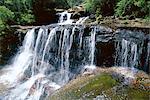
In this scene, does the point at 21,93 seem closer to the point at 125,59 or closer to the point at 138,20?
the point at 125,59

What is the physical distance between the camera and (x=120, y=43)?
1662 cm

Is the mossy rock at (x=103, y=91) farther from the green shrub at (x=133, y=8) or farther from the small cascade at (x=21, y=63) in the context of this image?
the green shrub at (x=133, y=8)

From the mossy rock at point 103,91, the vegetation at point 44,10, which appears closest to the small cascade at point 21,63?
the vegetation at point 44,10

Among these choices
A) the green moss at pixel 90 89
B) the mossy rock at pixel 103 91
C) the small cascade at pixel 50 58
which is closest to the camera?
the mossy rock at pixel 103 91

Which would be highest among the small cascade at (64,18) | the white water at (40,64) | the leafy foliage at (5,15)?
the leafy foliage at (5,15)

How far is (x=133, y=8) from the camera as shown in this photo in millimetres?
21344

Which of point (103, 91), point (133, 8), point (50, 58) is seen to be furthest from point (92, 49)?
point (103, 91)

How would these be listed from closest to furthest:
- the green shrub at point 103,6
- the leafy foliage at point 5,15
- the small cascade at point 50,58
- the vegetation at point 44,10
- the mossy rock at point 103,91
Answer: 1. the mossy rock at point 103,91
2. the small cascade at point 50,58
3. the leafy foliage at point 5,15
4. the vegetation at point 44,10
5. the green shrub at point 103,6

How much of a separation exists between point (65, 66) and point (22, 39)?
346 centimetres

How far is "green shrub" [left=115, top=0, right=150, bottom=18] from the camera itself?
20016 mm

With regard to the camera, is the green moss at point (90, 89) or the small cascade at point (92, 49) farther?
the small cascade at point (92, 49)

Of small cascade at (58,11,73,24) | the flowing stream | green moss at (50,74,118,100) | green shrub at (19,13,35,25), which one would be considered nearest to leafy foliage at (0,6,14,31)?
green shrub at (19,13,35,25)

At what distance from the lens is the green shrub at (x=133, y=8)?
65.7 feet

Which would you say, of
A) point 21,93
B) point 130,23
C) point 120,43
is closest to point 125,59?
point 120,43
